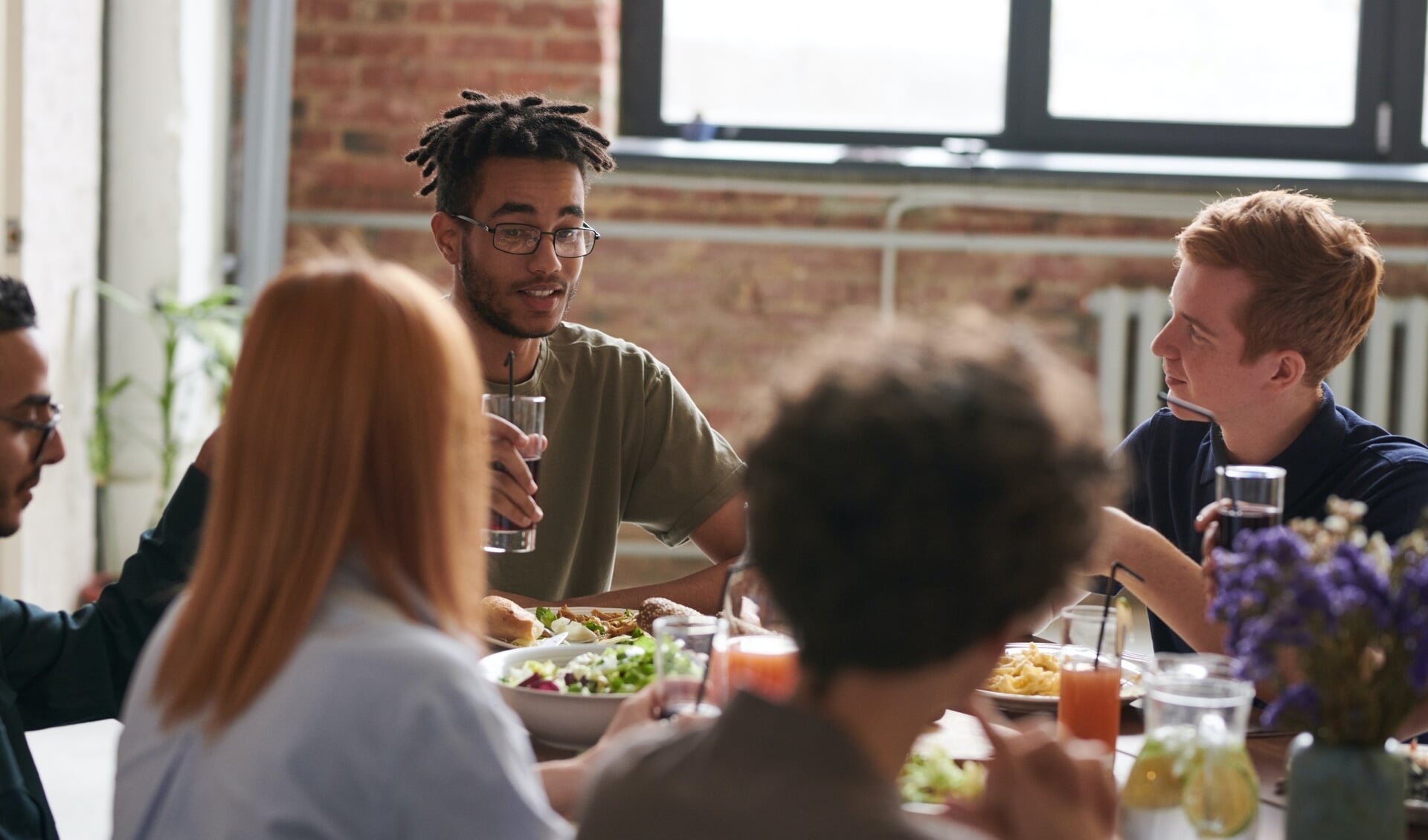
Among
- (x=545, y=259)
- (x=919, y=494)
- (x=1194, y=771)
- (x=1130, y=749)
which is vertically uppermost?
(x=545, y=259)

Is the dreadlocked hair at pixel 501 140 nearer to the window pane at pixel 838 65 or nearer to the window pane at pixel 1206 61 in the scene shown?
the window pane at pixel 838 65

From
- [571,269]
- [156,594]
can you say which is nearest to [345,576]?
[156,594]

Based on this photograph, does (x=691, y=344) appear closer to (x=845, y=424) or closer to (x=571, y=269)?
(x=571, y=269)

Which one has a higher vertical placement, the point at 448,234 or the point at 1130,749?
the point at 448,234

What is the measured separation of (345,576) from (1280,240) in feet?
4.37

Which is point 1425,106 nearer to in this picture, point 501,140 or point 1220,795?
point 501,140

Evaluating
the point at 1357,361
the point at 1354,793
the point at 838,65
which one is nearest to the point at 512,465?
the point at 1354,793

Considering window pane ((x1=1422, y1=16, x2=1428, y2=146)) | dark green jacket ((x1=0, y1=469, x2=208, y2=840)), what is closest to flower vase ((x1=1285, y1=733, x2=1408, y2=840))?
dark green jacket ((x1=0, y1=469, x2=208, y2=840))

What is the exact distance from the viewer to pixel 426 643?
0.93 meters

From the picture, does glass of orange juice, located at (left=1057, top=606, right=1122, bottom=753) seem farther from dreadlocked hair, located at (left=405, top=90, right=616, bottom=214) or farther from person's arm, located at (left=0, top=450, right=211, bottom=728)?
dreadlocked hair, located at (left=405, top=90, right=616, bottom=214)

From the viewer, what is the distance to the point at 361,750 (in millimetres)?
918

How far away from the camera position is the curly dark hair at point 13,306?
153 cm

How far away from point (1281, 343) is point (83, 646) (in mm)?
1414

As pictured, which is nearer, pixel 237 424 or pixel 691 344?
pixel 237 424
